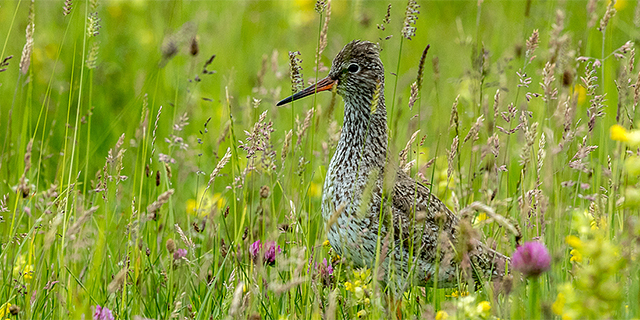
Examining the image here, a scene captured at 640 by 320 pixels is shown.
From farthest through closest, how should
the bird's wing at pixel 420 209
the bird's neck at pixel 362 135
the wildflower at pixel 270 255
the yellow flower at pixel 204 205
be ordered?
the bird's neck at pixel 362 135, the bird's wing at pixel 420 209, the wildflower at pixel 270 255, the yellow flower at pixel 204 205

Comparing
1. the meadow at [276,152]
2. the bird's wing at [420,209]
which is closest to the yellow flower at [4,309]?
the meadow at [276,152]

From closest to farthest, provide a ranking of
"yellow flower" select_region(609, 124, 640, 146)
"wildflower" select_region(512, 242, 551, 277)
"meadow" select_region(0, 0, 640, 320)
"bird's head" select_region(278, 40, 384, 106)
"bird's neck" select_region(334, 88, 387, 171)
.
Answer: "yellow flower" select_region(609, 124, 640, 146), "wildflower" select_region(512, 242, 551, 277), "meadow" select_region(0, 0, 640, 320), "bird's neck" select_region(334, 88, 387, 171), "bird's head" select_region(278, 40, 384, 106)

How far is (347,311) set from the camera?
3.33m

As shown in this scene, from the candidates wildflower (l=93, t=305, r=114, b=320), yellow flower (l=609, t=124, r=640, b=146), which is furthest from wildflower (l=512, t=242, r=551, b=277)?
wildflower (l=93, t=305, r=114, b=320)

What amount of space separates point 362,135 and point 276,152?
607 mm

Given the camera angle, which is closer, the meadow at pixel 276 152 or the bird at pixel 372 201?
the meadow at pixel 276 152

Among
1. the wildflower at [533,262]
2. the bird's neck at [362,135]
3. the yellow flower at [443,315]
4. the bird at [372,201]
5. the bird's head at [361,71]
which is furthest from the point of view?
the bird's head at [361,71]

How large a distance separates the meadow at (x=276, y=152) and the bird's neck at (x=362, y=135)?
24 centimetres

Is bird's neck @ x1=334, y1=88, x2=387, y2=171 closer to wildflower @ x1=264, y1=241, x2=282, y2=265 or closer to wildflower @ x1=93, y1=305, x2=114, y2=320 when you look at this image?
wildflower @ x1=264, y1=241, x2=282, y2=265

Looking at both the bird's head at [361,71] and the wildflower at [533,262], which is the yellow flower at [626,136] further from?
the bird's head at [361,71]

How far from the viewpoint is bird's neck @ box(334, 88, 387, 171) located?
4.22 meters

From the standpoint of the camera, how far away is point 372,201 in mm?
3896

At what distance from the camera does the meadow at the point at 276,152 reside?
107 inches

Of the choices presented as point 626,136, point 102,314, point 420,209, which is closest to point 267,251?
point 102,314
